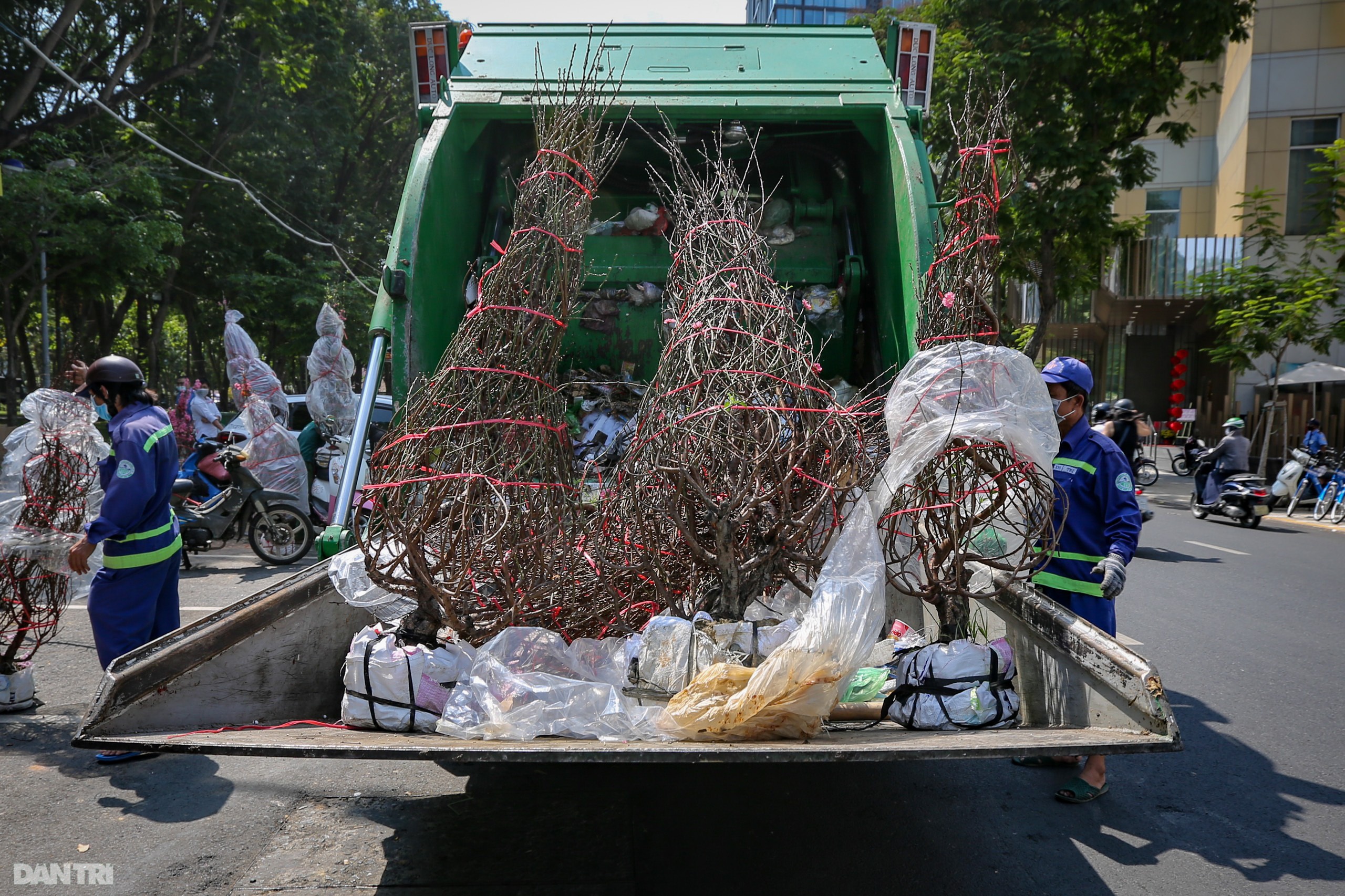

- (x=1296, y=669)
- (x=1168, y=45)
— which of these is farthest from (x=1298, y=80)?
(x=1296, y=669)

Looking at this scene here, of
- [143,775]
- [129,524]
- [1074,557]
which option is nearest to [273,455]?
[129,524]

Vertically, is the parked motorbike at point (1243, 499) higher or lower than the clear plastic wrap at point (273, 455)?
lower

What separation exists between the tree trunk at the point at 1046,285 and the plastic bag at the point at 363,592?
12.2m

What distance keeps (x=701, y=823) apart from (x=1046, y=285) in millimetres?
12454

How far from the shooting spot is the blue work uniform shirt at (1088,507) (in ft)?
11.4

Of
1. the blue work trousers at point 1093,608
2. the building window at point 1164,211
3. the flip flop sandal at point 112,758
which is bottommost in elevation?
the flip flop sandal at point 112,758

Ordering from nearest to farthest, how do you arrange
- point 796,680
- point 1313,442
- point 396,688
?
point 796,680 → point 396,688 → point 1313,442

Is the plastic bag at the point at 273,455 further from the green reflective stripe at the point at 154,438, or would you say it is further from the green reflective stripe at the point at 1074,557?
the green reflective stripe at the point at 1074,557

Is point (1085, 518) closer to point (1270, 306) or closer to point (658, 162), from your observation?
point (658, 162)

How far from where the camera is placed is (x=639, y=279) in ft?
16.7

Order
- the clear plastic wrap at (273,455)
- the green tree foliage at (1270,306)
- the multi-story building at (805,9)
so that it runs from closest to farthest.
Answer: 1. the clear plastic wrap at (273,455)
2. the green tree foliage at (1270,306)
3. the multi-story building at (805,9)

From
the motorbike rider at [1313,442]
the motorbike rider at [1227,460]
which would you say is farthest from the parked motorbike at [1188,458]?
the motorbike rider at [1227,460]

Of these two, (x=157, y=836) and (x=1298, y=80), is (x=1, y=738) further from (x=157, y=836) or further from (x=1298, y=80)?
(x=1298, y=80)

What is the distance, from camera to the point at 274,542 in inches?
316
